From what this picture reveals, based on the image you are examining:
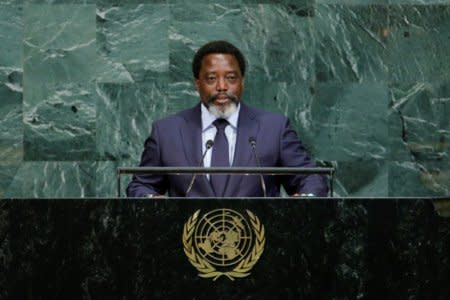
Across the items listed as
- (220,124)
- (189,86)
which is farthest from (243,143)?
(189,86)

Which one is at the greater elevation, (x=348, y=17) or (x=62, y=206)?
(x=348, y=17)

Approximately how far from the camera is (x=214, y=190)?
657 cm

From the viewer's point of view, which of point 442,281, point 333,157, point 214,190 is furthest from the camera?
point 333,157

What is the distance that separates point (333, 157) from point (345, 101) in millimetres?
405

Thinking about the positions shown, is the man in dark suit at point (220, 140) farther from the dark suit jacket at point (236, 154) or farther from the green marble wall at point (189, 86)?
the green marble wall at point (189, 86)

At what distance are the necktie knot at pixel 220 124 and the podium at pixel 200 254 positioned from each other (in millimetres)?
1760

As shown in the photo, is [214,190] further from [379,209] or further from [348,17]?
[348,17]

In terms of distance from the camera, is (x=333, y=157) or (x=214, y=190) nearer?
(x=214, y=190)

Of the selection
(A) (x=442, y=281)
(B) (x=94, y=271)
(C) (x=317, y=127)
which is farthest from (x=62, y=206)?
(C) (x=317, y=127)

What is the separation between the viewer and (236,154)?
22.0 feet

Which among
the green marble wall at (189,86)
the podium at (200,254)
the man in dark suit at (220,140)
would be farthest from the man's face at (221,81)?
the green marble wall at (189,86)

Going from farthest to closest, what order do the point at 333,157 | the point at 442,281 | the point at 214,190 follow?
the point at 333,157
the point at 214,190
the point at 442,281

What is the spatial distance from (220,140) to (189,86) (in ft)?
6.80

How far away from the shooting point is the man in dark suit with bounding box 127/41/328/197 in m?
6.58
